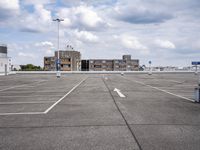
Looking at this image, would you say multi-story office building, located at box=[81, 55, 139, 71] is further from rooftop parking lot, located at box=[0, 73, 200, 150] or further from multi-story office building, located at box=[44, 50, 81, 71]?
rooftop parking lot, located at box=[0, 73, 200, 150]

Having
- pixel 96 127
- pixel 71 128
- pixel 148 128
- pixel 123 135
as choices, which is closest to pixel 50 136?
pixel 71 128

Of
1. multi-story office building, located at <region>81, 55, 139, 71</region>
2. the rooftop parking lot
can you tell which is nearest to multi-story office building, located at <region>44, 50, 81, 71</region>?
multi-story office building, located at <region>81, 55, 139, 71</region>

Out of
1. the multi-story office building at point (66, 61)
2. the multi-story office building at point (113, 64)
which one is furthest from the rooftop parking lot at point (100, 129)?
the multi-story office building at point (113, 64)

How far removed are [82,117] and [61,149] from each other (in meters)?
2.84

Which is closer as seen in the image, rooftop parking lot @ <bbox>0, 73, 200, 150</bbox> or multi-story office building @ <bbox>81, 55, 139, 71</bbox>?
rooftop parking lot @ <bbox>0, 73, 200, 150</bbox>

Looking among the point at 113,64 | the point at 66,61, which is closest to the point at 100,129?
the point at 66,61

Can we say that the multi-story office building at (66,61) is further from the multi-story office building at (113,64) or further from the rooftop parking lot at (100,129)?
the rooftop parking lot at (100,129)

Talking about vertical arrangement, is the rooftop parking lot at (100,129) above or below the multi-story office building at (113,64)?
below

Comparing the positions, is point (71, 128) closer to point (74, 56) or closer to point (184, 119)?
point (184, 119)

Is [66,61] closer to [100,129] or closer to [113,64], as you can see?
[113,64]

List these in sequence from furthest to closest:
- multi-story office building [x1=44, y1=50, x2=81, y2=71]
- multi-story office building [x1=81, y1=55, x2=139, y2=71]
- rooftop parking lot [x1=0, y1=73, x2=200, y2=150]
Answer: multi-story office building [x1=81, y1=55, x2=139, y2=71] → multi-story office building [x1=44, y1=50, x2=81, y2=71] → rooftop parking lot [x1=0, y1=73, x2=200, y2=150]

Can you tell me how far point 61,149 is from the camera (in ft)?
14.6

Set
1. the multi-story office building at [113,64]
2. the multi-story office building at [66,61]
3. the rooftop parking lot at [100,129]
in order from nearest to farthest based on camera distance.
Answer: the rooftop parking lot at [100,129] → the multi-story office building at [66,61] → the multi-story office building at [113,64]

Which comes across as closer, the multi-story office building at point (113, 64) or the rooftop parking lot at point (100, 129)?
the rooftop parking lot at point (100, 129)
